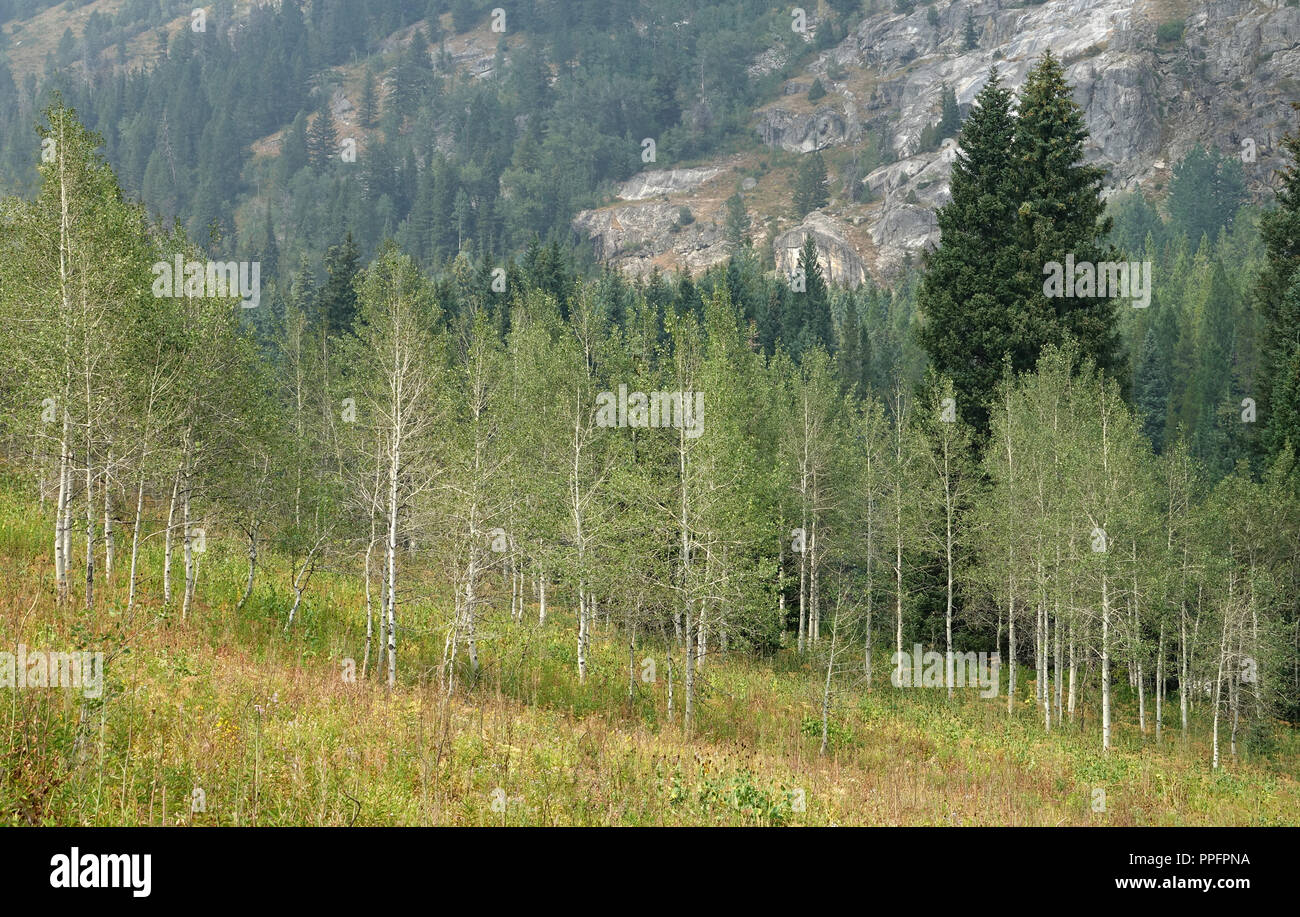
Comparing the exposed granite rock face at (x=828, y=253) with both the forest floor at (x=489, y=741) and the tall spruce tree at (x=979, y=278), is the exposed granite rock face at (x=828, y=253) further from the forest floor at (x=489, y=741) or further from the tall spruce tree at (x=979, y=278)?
the forest floor at (x=489, y=741)

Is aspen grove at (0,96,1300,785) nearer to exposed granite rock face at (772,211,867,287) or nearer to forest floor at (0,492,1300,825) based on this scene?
forest floor at (0,492,1300,825)

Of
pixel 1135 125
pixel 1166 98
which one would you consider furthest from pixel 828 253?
pixel 1166 98

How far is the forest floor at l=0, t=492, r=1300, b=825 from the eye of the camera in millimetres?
9203

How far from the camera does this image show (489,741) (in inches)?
518

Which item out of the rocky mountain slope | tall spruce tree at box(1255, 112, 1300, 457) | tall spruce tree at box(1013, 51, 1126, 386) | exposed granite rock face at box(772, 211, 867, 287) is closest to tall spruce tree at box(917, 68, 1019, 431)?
tall spruce tree at box(1013, 51, 1126, 386)

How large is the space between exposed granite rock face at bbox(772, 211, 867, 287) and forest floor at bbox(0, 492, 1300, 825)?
143m

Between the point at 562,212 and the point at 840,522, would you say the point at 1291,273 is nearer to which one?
the point at 840,522

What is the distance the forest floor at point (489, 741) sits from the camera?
9.20 metres

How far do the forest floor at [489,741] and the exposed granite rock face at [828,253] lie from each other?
143316 millimetres

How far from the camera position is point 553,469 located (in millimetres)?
28094

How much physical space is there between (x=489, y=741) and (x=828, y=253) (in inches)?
6674

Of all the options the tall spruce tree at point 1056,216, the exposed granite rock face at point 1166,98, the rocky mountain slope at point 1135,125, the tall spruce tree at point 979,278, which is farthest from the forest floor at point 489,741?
the exposed granite rock face at point 1166,98

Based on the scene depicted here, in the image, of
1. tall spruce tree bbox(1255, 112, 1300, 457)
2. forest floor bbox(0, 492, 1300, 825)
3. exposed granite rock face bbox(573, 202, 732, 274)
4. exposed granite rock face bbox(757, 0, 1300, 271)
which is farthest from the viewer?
exposed granite rock face bbox(573, 202, 732, 274)
